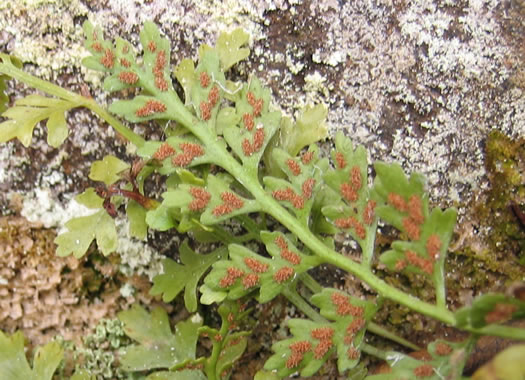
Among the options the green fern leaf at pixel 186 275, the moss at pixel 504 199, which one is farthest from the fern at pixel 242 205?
the moss at pixel 504 199

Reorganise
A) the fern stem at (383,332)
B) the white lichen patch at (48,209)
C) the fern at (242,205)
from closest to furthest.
A: 1. the fern at (242,205)
2. the fern stem at (383,332)
3. the white lichen patch at (48,209)

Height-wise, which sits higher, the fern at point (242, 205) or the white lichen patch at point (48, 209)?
the white lichen patch at point (48, 209)

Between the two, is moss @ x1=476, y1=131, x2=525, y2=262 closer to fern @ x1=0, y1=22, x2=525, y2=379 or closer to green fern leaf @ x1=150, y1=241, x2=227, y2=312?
fern @ x1=0, y1=22, x2=525, y2=379

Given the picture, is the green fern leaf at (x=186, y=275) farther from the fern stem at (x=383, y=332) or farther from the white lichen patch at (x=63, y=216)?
the fern stem at (x=383, y=332)

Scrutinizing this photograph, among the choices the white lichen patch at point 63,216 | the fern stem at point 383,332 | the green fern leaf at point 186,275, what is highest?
the white lichen patch at point 63,216

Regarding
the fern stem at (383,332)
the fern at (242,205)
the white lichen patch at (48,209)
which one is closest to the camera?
the fern at (242,205)

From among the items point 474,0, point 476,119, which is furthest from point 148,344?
point 474,0

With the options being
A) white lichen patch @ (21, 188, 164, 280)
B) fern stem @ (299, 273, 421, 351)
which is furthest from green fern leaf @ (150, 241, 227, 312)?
fern stem @ (299, 273, 421, 351)

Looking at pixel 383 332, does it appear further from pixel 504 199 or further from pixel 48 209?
pixel 48 209

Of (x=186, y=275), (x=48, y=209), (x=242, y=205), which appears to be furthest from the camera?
(x=48, y=209)

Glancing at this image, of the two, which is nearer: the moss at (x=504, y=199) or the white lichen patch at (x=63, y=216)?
the moss at (x=504, y=199)

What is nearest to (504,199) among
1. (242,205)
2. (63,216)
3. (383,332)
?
(383,332)

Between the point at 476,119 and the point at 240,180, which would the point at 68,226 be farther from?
the point at 476,119

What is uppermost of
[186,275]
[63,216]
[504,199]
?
[63,216]
